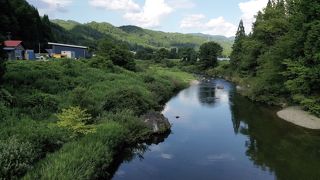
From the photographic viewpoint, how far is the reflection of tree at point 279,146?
24.7 metres

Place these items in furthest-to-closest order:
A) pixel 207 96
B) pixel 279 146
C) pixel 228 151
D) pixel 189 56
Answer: pixel 189 56 → pixel 207 96 → pixel 279 146 → pixel 228 151

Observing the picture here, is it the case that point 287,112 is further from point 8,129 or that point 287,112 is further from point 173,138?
point 8,129

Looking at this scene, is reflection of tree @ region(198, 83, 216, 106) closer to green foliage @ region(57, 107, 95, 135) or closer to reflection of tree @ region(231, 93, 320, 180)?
reflection of tree @ region(231, 93, 320, 180)

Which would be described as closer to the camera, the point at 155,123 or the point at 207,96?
the point at 155,123

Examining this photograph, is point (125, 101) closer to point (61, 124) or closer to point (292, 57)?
point (61, 124)

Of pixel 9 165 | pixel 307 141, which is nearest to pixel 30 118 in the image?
pixel 9 165

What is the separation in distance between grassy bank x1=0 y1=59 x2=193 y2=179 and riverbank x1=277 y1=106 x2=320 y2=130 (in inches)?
632

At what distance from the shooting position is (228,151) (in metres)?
29.3

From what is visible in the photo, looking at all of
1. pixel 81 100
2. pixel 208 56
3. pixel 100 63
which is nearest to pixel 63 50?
pixel 100 63

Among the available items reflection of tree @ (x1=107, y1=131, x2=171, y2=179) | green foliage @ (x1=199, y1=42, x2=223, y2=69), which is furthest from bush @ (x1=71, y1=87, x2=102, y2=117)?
green foliage @ (x1=199, y1=42, x2=223, y2=69)

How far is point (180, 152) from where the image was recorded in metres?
28.3

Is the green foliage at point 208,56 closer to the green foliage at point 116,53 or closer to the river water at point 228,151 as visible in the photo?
the green foliage at point 116,53

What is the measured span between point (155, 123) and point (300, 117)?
58.1 feet

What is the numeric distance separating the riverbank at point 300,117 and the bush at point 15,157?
2875cm
